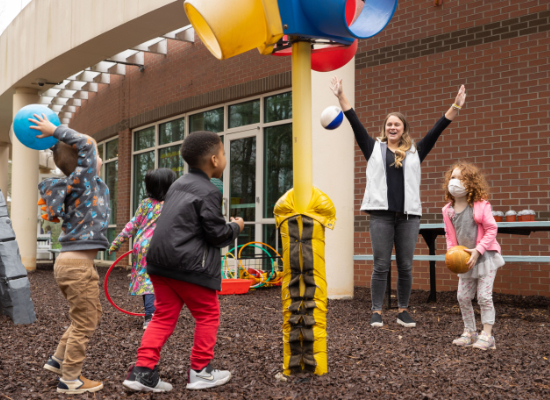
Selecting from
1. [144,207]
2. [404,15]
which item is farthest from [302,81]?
[404,15]

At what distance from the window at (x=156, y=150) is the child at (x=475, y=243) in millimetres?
8857

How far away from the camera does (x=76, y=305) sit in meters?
3.01

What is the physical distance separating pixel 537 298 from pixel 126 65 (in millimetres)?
11476

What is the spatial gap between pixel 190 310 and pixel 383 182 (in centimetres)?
246

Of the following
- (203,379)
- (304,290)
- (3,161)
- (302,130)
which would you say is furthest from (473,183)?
(3,161)

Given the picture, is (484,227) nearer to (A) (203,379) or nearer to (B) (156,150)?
(A) (203,379)

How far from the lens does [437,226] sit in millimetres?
6051

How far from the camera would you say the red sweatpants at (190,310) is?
117 inches

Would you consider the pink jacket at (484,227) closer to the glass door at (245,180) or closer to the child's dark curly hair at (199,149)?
the child's dark curly hair at (199,149)

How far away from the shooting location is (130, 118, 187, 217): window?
1253cm

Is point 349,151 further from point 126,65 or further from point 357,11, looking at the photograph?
point 126,65

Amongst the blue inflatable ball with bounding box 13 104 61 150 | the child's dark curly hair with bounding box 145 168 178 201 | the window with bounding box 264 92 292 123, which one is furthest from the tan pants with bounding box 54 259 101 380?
the window with bounding box 264 92 292 123

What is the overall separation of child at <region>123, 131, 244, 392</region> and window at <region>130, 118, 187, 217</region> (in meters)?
9.45

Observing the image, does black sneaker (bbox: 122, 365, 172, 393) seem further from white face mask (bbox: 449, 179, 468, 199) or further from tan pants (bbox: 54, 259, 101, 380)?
white face mask (bbox: 449, 179, 468, 199)
